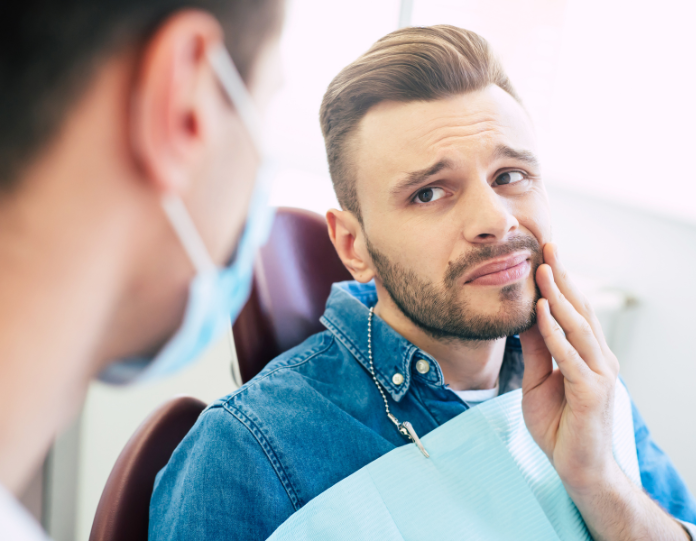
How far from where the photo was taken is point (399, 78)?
1.01m

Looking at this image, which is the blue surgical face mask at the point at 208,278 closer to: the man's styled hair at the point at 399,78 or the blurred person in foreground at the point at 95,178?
the blurred person in foreground at the point at 95,178

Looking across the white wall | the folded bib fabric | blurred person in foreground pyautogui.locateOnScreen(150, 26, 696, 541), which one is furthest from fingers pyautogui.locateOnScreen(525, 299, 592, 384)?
the white wall

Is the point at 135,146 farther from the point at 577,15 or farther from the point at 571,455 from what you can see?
the point at 577,15

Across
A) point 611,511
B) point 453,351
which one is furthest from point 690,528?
point 453,351

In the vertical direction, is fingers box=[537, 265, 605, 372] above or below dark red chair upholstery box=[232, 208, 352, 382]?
below

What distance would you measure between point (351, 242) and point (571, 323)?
45 centimetres

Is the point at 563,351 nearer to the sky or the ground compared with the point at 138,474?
nearer to the ground

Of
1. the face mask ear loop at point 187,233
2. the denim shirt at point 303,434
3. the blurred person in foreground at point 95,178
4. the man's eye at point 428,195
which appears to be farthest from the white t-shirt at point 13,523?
the man's eye at point 428,195

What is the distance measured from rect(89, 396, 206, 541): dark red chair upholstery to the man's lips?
1.82 feet

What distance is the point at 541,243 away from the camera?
3.29 feet

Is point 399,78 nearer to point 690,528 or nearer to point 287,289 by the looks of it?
point 287,289

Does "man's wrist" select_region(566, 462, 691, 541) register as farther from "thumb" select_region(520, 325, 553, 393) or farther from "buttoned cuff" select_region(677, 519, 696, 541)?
"thumb" select_region(520, 325, 553, 393)

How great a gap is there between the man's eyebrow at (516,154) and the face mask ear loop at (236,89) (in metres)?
0.81

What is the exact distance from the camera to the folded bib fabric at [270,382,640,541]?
79 cm
